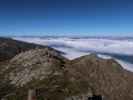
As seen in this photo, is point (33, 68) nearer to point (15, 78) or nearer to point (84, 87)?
point (15, 78)

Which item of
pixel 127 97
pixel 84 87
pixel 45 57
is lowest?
pixel 127 97

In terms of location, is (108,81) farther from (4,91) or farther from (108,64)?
(4,91)

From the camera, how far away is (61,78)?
496 ft

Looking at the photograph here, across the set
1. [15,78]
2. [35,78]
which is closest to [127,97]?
[35,78]

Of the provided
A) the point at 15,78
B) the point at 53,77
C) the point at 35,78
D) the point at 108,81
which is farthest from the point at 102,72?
the point at 15,78

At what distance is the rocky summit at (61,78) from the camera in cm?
13800

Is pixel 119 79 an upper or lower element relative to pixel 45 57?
lower

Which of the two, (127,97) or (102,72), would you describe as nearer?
(127,97)

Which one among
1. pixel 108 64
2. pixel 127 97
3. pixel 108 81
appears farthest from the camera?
pixel 108 64

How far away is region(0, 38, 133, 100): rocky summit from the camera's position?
138 metres

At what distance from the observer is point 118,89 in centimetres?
15925

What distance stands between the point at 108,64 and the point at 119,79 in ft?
54.9

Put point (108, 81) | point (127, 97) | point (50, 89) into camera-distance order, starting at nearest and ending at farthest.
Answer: point (50, 89)
point (127, 97)
point (108, 81)

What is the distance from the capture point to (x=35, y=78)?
6304 inches
